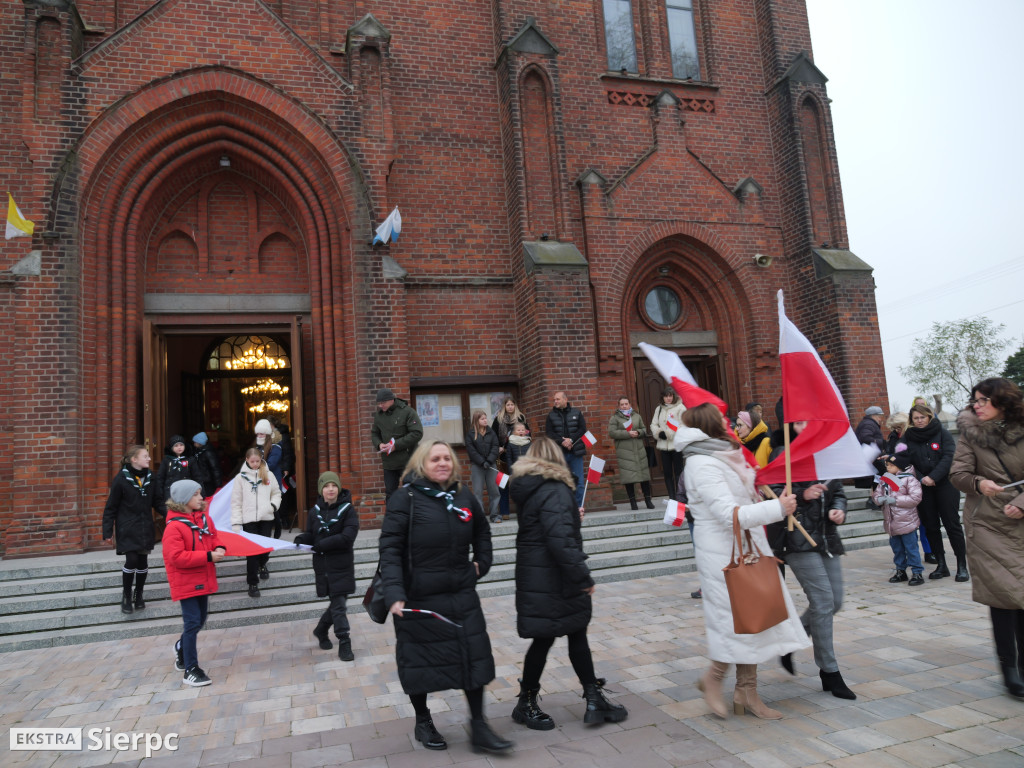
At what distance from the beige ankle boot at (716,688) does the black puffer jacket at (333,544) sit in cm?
304

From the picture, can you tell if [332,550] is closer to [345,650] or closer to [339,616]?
[339,616]

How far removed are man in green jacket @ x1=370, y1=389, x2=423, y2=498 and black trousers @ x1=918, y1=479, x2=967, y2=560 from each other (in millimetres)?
5920

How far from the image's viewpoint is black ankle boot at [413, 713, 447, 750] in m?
3.79

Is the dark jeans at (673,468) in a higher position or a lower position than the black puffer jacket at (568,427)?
lower

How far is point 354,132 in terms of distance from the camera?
1091 cm

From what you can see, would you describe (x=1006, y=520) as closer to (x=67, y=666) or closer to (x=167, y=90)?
(x=67, y=666)

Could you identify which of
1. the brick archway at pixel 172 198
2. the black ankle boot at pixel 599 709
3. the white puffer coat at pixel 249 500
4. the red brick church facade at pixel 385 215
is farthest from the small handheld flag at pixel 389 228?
the black ankle boot at pixel 599 709

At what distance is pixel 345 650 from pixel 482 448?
15.4 ft

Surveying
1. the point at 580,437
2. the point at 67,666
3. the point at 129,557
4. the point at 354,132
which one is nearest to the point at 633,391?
the point at 580,437

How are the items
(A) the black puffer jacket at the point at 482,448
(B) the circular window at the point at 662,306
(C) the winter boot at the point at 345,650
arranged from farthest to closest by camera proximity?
(B) the circular window at the point at 662,306
(A) the black puffer jacket at the point at 482,448
(C) the winter boot at the point at 345,650

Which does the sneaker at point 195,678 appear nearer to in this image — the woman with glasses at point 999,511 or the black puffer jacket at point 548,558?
the black puffer jacket at point 548,558

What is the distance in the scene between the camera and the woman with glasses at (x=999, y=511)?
4.05 meters

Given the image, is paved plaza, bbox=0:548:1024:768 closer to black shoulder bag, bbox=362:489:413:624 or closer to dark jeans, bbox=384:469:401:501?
black shoulder bag, bbox=362:489:413:624

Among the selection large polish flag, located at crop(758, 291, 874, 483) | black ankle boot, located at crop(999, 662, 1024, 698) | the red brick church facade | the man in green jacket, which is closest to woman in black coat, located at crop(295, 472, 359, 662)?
the man in green jacket
